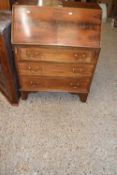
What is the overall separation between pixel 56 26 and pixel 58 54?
0.21m

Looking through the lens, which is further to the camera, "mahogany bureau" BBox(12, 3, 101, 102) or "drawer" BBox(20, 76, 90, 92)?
"drawer" BBox(20, 76, 90, 92)

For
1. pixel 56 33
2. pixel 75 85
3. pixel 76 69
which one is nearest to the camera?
pixel 56 33

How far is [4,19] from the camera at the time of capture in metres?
1.41

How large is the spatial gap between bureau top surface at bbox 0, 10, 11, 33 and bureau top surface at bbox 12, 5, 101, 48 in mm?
66

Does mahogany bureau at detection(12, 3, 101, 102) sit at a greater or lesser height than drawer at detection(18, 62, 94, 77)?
greater

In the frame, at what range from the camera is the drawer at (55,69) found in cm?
152

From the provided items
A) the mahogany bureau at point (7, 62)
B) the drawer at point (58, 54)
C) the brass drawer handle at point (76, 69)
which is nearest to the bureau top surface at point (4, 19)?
the mahogany bureau at point (7, 62)

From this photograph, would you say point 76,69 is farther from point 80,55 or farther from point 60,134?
point 60,134

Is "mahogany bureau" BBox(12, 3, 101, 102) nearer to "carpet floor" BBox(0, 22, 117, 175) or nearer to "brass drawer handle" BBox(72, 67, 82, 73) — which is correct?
"brass drawer handle" BBox(72, 67, 82, 73)

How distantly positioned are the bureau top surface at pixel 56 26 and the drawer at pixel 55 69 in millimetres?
210

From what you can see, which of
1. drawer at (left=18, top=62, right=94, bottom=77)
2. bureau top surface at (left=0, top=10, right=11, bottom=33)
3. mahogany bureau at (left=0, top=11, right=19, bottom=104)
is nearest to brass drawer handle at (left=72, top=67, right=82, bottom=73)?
drawer at (left=18, top=62, right=94, bottom=77)

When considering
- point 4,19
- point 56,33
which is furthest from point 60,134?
point 4,19

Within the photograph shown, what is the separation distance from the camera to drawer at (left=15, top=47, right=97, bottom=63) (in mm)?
1404

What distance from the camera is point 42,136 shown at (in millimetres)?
1571
